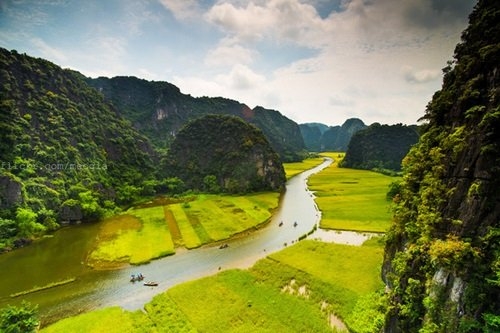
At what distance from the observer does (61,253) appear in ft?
150

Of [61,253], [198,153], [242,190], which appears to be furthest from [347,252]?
[198,153]

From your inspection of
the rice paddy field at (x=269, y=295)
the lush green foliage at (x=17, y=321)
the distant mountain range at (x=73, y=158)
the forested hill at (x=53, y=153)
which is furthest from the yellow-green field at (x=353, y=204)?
the forested hill at (x=53, y=153)

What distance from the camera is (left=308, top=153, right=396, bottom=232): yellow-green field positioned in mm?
57062

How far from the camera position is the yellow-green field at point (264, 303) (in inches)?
1055

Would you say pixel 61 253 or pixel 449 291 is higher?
pixel 449 291

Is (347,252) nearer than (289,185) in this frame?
Yes

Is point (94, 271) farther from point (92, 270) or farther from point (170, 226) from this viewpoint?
point (170, 226)

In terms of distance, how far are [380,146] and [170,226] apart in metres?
137

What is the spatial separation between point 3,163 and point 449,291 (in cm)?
7464

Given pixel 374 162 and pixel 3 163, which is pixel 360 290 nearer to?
pixel 3 163

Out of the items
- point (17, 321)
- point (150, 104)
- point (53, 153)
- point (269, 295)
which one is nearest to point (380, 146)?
point (150, 104)

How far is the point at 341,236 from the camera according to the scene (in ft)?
169

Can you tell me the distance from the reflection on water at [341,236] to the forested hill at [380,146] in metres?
106

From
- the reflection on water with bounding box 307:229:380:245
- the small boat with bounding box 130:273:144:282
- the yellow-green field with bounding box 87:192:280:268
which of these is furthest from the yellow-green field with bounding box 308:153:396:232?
the small boat with bounding box 130:273:144:282
